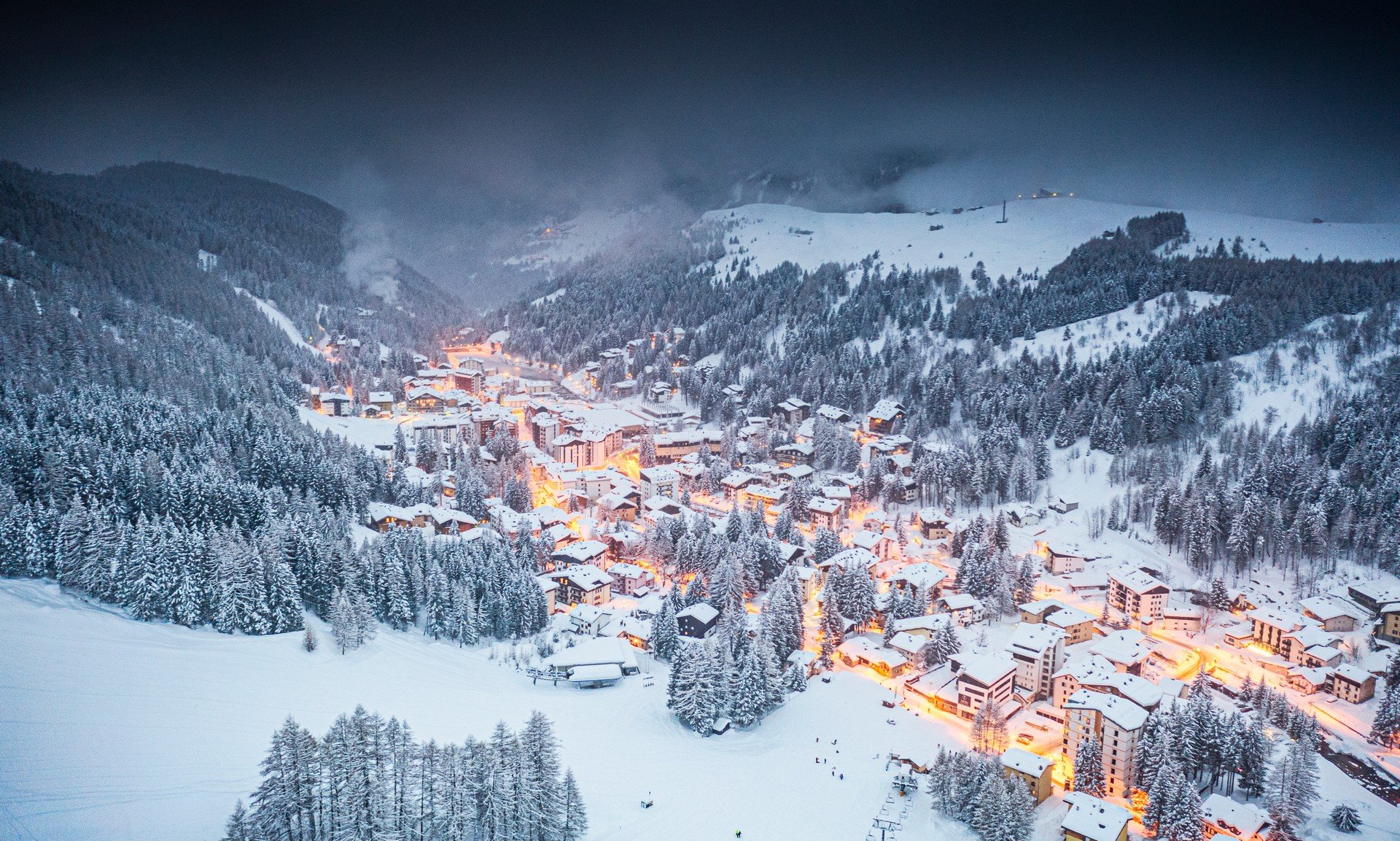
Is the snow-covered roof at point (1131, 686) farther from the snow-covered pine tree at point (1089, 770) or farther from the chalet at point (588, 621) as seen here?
the chalet at point (588, 621)

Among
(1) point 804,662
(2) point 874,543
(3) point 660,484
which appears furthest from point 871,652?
(3) point 660,484

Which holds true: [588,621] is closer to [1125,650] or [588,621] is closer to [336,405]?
[1125,650]

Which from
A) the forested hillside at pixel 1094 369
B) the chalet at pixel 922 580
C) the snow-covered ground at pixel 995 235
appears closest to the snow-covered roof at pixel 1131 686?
the chalet at pixel 922 580

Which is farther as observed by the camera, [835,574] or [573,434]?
[573,434]

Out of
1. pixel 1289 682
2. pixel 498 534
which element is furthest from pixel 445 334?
pixel 1289 682

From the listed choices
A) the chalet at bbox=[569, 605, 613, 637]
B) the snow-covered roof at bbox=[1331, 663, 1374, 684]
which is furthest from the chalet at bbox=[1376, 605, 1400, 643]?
the chalet at bbox=[569, 605, 613, 637]

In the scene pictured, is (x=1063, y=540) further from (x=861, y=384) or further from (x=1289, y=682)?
(x=861, y=384)

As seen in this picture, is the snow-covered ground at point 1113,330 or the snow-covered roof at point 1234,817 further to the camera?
the snow-covered ground at point 1113,330
